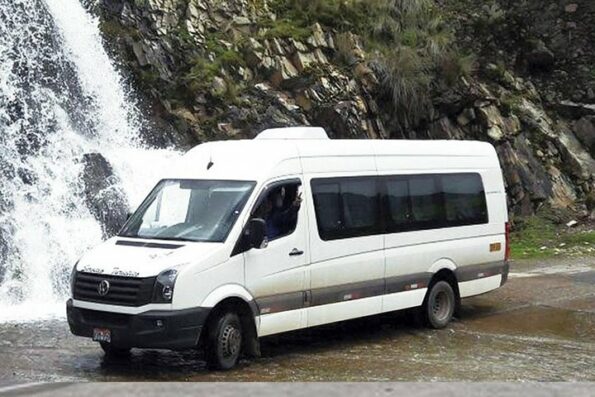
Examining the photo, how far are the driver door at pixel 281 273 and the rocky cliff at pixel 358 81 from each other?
12.9 meters

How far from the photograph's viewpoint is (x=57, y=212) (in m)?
17.9

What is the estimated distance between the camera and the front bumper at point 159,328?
30.9 ft

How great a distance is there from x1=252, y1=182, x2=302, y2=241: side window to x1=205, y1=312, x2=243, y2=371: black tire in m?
1.14

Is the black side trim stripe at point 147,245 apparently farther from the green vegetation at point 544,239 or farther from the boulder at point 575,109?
the boulder at point 575,109

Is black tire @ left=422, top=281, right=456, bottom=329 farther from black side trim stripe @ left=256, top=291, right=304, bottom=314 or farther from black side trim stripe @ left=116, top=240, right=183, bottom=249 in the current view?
black side trim stripe @ left=116, top=240, right=183, bottom=249

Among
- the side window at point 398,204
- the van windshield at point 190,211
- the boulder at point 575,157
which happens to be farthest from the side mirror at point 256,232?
the boulder at point 575,157

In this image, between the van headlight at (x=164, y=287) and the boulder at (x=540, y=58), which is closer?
the van headlight at (x=164, y=287)

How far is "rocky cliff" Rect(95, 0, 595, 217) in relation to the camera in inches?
954

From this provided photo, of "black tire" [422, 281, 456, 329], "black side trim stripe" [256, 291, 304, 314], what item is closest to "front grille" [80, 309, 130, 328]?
"black side trim stripe" [256, 291, 304, 314]

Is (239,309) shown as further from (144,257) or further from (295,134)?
(295,134)

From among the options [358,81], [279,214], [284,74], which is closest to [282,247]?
[279,214]

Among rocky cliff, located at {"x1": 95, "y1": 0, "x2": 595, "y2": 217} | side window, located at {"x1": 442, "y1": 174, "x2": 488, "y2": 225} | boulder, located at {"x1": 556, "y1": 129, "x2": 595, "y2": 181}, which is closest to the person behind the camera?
side window, located at {"x1": 442, "y1": 174, "x2": 488, "y2": 225}

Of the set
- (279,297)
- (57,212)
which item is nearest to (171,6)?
(57,212)

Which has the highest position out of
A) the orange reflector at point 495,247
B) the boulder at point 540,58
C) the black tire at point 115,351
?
the boulder at point 540,58
